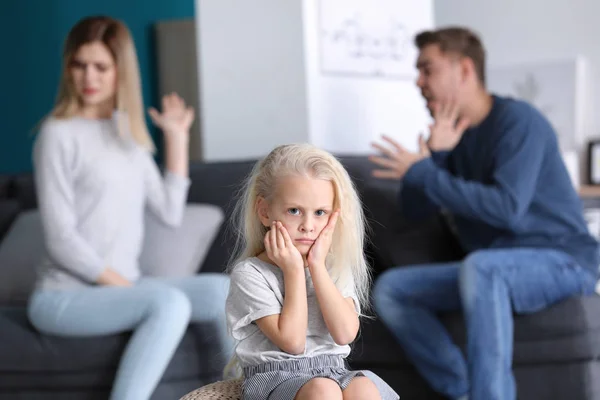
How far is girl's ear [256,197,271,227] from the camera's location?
58.4 inches

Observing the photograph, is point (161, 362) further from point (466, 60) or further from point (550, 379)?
point (466, 60)

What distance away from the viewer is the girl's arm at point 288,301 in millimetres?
1392

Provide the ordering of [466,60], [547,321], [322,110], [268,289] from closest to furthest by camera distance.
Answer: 1. [268,289]
2. [547,321]
3. [466,60]
4. [322,110]

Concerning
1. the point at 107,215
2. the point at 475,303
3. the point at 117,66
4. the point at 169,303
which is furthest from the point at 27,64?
the point at 475,303

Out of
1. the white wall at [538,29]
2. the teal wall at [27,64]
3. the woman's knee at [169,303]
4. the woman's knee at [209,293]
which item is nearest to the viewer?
the woman's knee at [169,303]

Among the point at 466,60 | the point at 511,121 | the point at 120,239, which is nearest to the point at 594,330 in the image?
the point at 511,121

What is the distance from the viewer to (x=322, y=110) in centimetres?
327

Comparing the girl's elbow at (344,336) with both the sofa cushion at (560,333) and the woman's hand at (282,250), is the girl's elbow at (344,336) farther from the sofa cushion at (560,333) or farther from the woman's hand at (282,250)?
the sofa cushion at (560,333)

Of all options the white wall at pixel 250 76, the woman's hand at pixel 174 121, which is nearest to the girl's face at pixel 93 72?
the woman's hand at pixel 174 121

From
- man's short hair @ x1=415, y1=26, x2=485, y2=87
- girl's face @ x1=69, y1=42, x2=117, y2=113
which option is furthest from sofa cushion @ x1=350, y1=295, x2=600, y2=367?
girl's face @ x1=69, y1=42, x2=117, y2=113

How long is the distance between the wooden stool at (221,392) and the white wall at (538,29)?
381cm

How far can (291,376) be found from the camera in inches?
54.9

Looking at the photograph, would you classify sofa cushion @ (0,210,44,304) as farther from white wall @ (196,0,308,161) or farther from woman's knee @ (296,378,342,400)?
woman's knee @ (296,378,342,400)

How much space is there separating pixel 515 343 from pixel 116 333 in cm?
111
